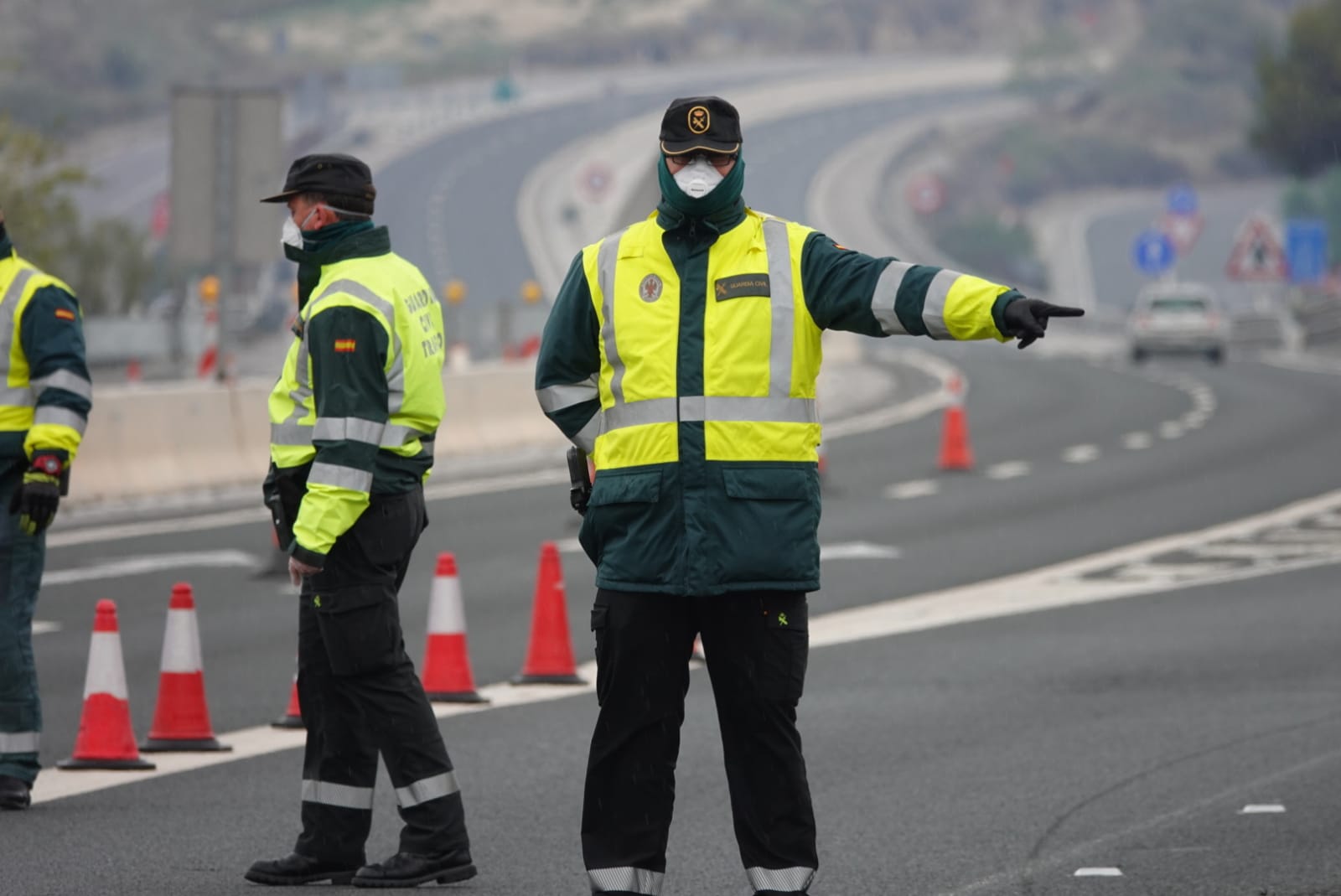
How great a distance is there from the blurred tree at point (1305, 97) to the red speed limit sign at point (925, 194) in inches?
1473

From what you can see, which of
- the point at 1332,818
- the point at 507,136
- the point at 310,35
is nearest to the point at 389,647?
the point at 1332,818

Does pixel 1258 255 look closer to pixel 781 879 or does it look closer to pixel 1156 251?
pixel 1156 251

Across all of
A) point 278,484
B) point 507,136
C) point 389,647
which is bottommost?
point 389,647

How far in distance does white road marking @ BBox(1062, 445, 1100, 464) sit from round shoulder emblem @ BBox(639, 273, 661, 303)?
64.5ft

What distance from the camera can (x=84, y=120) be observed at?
126375mm

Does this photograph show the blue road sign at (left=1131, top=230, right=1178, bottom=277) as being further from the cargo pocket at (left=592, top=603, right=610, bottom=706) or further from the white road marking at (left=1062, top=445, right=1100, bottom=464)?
the cargo pocket at (left=592, top=603, right=610, bottom=706)

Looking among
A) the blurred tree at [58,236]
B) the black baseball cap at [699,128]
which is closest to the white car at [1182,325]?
the blurred tree at [58,236]

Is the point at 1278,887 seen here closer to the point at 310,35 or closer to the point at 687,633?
the point at 687,633

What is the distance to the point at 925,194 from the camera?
124 meters

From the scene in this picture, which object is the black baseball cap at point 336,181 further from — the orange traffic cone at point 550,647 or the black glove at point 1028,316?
the orange traffic cone at point 550,647

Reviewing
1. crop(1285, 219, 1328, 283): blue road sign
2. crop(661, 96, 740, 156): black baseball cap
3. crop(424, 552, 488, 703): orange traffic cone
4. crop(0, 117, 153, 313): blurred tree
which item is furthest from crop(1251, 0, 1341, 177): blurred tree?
crop(661, 96, 740, 156): black baseball cap

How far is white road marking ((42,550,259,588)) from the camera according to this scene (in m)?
15.3

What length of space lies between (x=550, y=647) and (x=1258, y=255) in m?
36.1

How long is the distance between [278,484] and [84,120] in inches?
4895
